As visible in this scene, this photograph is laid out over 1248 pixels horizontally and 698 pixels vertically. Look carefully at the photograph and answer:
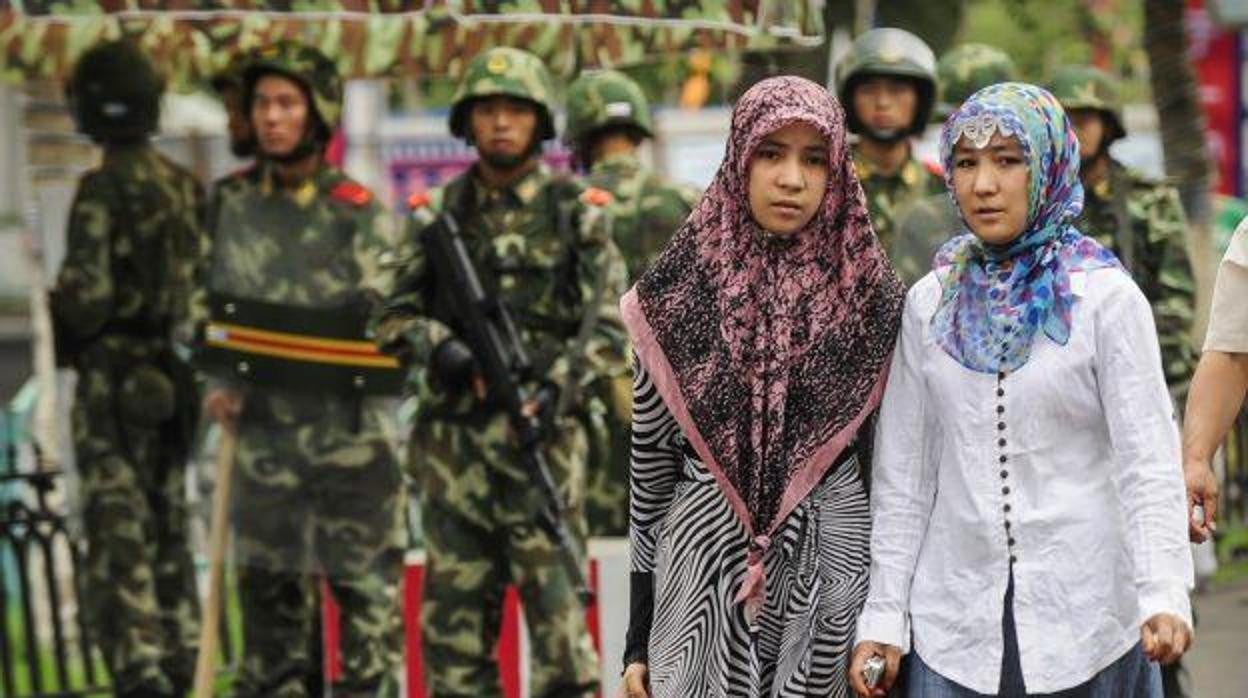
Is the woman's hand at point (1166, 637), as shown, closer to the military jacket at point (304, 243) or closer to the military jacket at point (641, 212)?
the military jacket at point (304, 243)

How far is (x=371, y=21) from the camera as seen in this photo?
906cm

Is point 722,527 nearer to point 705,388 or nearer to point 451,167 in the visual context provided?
point 705,388

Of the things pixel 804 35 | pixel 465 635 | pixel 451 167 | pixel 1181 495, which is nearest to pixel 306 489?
pixel 465 635

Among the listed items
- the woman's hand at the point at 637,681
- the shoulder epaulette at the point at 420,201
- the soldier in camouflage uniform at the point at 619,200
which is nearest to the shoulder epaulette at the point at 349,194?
the shoulder epaulette at the point at 420,201

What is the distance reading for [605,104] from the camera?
10.4m

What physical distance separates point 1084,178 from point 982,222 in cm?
386

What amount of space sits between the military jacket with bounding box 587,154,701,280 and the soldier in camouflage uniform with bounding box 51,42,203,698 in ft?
4.82

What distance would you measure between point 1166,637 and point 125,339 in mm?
5396

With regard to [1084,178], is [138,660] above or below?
below

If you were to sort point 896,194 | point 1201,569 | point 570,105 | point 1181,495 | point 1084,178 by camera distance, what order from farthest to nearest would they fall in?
point 1201,569, point 570,105, point 896,194, point 1084,178, point 1181,495

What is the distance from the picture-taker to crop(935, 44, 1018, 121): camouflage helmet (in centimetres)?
1015

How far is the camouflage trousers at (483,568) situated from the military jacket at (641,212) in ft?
6.12

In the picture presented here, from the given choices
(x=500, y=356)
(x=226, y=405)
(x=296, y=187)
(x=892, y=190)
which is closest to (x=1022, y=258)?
(x=500, y=356)

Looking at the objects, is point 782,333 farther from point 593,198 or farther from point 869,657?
point 593,198
